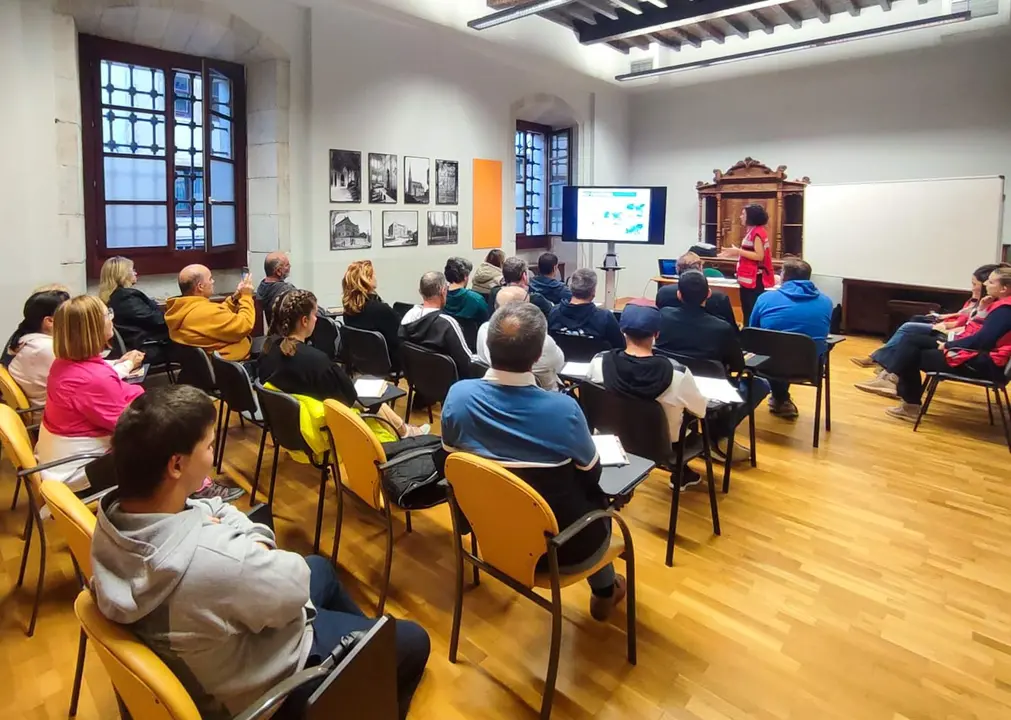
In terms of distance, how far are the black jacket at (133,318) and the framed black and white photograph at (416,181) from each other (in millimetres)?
3381

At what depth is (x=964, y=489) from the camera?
3668 millimetres

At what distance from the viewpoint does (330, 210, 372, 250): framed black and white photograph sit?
257 inches

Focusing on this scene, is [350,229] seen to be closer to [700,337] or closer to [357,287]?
[357,287]

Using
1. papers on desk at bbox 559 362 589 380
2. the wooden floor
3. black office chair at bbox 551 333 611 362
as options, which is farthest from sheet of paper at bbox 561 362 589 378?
the wooden floor

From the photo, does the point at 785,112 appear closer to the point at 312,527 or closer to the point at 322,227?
the point at 322,227

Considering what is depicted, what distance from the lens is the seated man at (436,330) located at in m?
3.91

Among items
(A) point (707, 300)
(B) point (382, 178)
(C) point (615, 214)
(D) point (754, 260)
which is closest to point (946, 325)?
(D) point (754, 260)

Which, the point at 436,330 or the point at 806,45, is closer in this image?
the point at 436,330

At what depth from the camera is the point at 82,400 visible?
→ 2490mm

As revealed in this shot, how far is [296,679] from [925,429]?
4.78 metres

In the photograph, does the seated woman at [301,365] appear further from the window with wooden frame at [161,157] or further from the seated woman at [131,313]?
the window with wooden frame at [161,157]

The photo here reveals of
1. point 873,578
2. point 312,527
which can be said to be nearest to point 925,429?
point 873,578

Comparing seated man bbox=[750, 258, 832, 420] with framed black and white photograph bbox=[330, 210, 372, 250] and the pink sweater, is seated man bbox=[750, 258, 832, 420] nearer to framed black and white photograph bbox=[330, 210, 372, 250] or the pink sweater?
the pink sweater

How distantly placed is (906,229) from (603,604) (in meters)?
7.31
